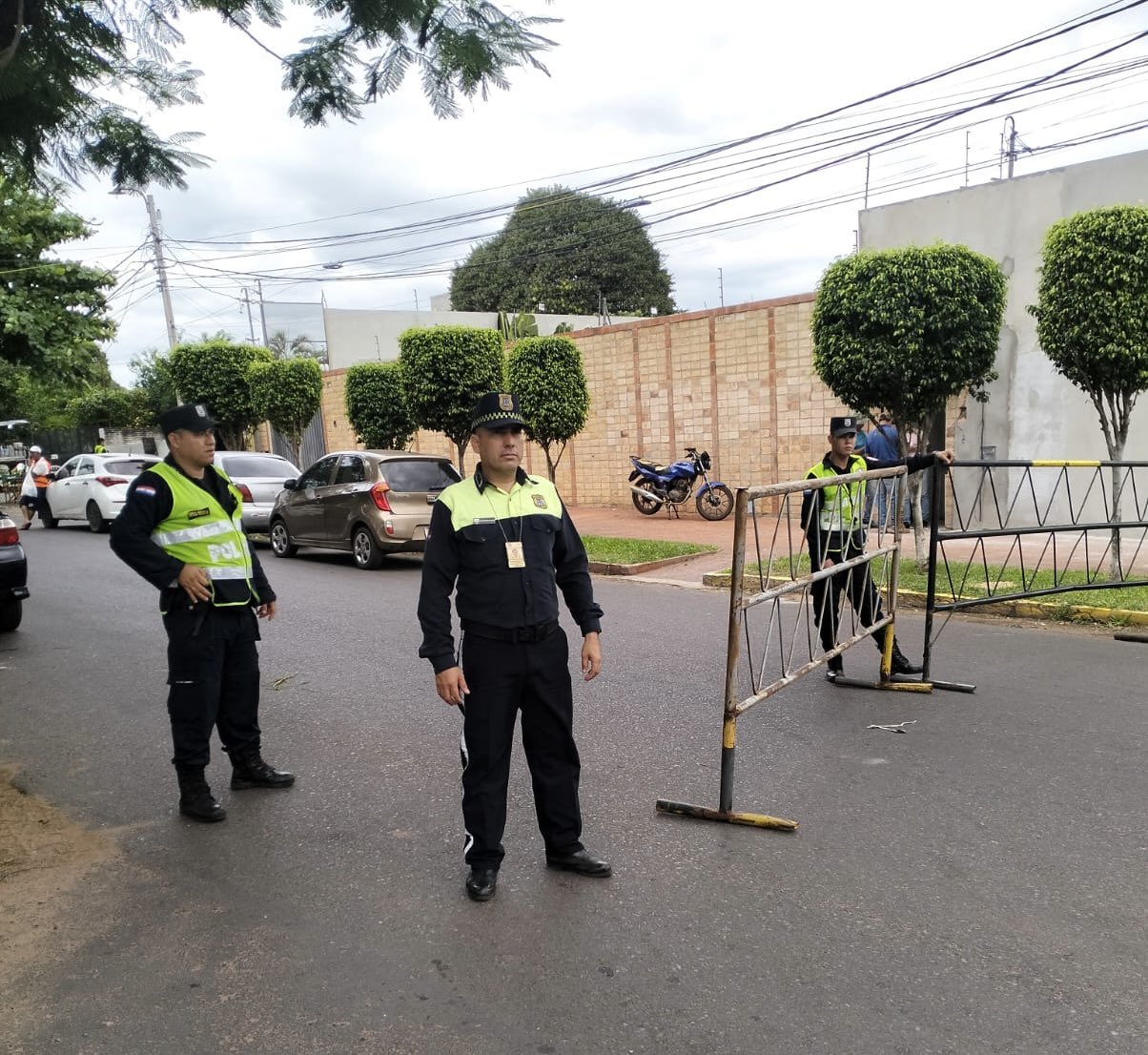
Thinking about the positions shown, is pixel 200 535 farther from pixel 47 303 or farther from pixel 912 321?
pixel 47 303

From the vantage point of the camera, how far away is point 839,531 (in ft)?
19.0

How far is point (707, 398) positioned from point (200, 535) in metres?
13.5

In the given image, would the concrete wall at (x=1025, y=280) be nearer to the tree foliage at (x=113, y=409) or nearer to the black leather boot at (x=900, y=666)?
the black leather boot at (x=900, y=666)

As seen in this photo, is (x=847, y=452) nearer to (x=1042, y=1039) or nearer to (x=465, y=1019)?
(x=1042, y=1039)

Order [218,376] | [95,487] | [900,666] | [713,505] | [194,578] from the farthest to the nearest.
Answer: [218,376] < [95,487] < [713,505] < [900,666] < [194,578]

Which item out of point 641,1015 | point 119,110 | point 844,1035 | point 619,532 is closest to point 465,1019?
point 641,1015

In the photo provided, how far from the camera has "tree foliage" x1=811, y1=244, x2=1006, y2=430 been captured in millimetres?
9211

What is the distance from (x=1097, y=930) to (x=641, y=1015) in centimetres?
155

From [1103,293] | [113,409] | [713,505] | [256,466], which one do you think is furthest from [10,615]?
[113,409]

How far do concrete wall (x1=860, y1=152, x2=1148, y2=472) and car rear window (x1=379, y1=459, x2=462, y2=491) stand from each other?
745 cm

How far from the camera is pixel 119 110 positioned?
14.3 feet

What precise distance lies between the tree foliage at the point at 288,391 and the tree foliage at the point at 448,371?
5419 millimetres

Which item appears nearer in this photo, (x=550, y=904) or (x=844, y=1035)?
(x=844, y=1035)

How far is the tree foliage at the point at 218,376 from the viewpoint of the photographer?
21750 millimetres
